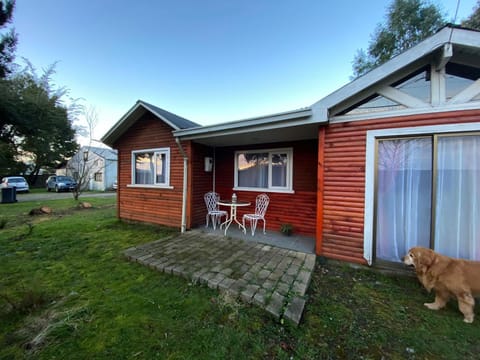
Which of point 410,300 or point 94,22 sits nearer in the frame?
point 410,300

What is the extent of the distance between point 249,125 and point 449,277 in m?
3.56

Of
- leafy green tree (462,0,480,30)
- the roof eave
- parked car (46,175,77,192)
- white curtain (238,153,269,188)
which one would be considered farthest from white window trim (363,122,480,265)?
parked car (46,175,77,192)

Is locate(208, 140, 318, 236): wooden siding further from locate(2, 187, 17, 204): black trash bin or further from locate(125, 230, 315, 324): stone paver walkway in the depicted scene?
locate(2, 187, 17, 204): black trash bin

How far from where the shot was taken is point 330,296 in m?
2.49

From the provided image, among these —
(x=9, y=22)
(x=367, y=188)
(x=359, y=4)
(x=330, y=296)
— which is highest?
(x=359, y=4)

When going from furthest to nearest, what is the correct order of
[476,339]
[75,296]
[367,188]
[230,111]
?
[230,111], [367,188], [75,296], [476,339]

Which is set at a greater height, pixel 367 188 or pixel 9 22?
pixel 9 22

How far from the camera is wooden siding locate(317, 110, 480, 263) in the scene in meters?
3.16

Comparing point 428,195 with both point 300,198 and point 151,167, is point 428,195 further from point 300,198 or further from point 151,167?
point 151,167

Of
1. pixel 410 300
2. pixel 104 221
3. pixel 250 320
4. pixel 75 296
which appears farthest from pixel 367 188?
pixel 104 221

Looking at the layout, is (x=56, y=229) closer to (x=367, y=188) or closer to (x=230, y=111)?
(x=367, y=188)

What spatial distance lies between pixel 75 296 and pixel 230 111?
43.9 feet

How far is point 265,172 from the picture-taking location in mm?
5453

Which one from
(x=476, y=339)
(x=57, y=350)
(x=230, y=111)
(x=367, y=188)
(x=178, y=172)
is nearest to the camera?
(x=57, y=350)
